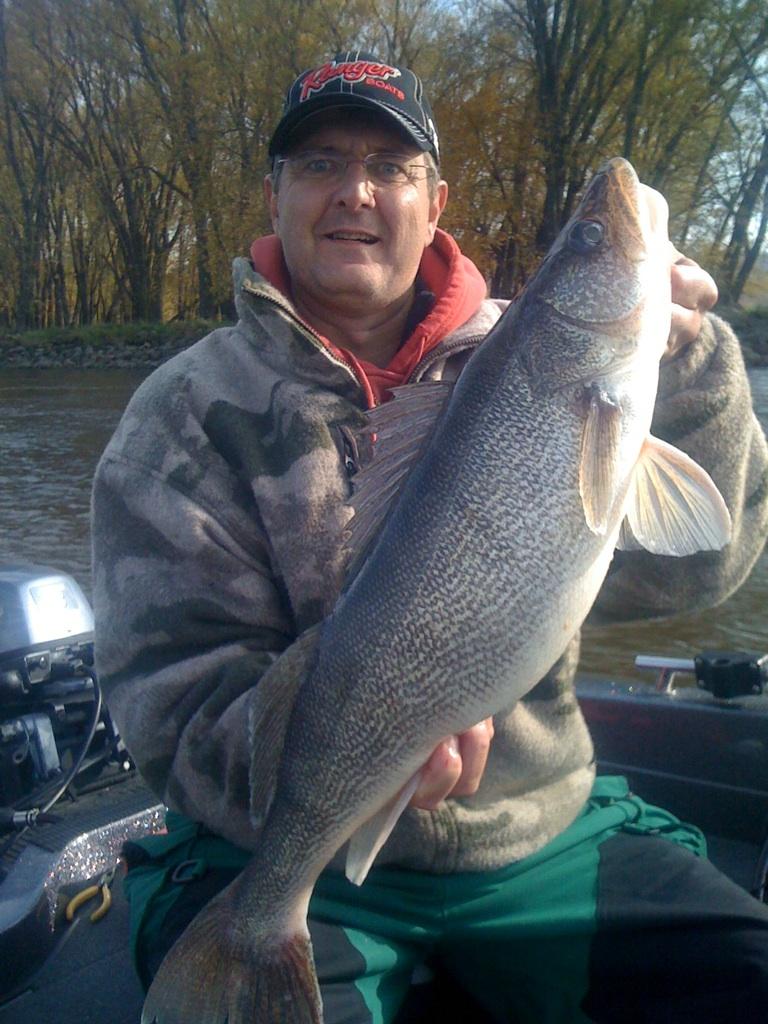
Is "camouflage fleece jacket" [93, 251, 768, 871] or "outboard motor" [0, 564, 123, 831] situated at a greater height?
"camouflage fleece jacket" [93, 251, 768, 871]

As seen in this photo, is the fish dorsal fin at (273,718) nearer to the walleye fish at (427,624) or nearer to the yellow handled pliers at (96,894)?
the walleye fish at (427,624)


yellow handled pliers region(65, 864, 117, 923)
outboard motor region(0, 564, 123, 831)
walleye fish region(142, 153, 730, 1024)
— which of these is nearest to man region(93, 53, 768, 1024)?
walleye fish region(142, 153, 730, 1024)

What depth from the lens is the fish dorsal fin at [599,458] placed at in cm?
194

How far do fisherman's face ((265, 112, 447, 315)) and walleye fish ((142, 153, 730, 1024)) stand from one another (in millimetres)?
723

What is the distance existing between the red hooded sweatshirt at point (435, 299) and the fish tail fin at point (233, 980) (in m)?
1.34

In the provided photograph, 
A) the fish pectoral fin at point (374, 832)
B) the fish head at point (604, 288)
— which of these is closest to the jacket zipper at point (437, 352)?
the fish head at point (604, 288)

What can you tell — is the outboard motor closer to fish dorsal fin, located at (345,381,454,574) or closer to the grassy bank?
fish dorsal fin, located at (345,381,454,574)

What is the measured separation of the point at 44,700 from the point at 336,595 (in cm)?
145

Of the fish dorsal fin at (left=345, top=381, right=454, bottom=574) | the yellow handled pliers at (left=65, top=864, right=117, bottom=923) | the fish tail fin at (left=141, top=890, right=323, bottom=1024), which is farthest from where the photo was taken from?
the yellow handled pliers at (left=65, top=864, right=117, bottom=923)

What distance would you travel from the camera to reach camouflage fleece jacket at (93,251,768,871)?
7.33 ft

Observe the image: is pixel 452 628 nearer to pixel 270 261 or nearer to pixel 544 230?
pixel 270 261

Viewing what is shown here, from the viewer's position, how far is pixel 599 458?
1.96m

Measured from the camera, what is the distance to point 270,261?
2.78 m

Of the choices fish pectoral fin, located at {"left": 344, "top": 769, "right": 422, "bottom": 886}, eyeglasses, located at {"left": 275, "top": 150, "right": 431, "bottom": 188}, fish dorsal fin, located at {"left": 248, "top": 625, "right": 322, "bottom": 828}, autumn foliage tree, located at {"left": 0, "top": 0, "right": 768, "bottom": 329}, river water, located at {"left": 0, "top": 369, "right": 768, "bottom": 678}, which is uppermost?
autumn foliage tree, located at {"left": 0, "top": 0, "right": 768, "bottom": 329}
